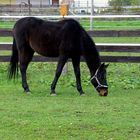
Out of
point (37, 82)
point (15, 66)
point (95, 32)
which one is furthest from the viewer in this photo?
point (95, 32)

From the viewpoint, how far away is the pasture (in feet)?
21.1

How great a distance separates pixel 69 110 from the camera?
8078mm

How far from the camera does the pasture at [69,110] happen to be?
6422mm

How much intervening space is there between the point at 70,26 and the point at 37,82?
1960 millimetres

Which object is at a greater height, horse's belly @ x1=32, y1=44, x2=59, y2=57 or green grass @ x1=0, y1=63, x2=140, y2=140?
horse's belly @ x1=32, y1=44, x2=59, y2=57

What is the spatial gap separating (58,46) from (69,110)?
236cm

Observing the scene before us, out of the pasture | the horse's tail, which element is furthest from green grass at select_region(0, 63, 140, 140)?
the horse's tail

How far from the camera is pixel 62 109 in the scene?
8172mm

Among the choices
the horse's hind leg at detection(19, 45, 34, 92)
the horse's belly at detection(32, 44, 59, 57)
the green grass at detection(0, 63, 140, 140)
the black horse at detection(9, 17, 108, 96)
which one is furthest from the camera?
the horse's hind leg at detection(19, 45, 34, 92)

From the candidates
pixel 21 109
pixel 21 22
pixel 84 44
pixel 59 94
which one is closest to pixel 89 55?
pixel 84 44

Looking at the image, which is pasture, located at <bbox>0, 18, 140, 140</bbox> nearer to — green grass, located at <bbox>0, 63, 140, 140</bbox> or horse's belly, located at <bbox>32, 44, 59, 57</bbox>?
green grass, located at <bbox>0, 63, 140, 140</bbox>

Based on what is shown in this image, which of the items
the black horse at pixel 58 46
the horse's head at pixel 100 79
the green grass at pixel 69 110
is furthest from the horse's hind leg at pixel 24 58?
the horse's head at pixel 100 79

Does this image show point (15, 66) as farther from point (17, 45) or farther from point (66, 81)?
point (66, 81)

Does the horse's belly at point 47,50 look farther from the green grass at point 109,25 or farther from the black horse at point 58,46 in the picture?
the green grass at point 109,25
